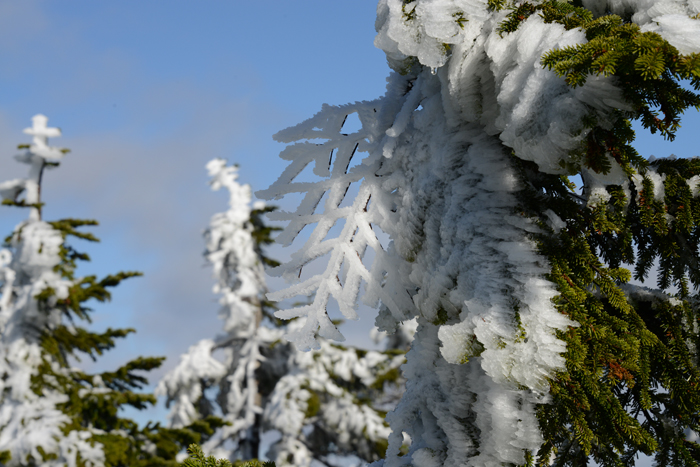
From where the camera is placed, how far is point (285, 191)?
236 cm

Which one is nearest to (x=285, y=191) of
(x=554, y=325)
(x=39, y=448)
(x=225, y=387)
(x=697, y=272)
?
(x=554, y=325)

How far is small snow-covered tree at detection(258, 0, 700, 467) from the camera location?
145 centimetres

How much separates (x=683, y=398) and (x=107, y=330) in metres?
9.12

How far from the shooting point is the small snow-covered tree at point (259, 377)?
484 inches

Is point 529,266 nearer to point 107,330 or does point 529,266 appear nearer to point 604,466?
point 604,466

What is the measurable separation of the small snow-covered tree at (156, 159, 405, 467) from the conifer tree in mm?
3472

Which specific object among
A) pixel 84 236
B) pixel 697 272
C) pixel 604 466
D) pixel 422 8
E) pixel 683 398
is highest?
pixel 84 236

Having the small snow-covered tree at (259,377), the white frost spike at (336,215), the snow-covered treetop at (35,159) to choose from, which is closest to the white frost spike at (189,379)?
the small snow-covered tree at (259,377)

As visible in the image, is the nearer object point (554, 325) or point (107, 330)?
point (554, 325)

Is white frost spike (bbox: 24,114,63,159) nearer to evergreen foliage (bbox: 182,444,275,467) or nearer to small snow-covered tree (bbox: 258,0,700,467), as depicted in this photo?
small snow-covered tree (bbox: 258,0,700,467)

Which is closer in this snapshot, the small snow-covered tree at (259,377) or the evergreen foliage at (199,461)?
the evergreen foliage at (199,461)

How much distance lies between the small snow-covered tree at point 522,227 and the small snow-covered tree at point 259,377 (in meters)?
10.5

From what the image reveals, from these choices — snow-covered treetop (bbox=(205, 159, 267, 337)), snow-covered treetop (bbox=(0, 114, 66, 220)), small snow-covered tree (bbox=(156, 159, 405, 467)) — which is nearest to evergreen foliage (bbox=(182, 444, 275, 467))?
snow-covered treetop (bbox=(0, 114, 66, 220))

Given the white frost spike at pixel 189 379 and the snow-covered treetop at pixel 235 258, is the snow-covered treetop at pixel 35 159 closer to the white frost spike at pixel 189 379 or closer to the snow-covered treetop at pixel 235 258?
the snow-covered treetop at pixel 235 258
